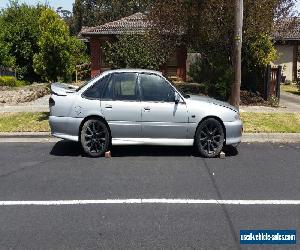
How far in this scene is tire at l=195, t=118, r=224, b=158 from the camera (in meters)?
8.50

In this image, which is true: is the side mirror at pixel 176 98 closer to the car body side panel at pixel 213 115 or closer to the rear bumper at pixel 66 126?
the car body side panel at pixel 213 115

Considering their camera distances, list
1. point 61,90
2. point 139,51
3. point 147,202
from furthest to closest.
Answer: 1. point 139,51
2. point 61,90
3. point 147,202

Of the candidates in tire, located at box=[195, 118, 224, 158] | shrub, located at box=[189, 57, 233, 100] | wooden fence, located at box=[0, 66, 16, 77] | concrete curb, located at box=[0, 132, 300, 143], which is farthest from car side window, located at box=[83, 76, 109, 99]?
wooden fence, located at box=[0, 66, 16, 77]

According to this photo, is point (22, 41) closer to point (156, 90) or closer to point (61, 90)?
point (61, 90)

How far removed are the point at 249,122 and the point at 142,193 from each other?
5975 millimetres

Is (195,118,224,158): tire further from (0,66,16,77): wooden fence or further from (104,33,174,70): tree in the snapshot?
(0,66,16,77): wooden fence

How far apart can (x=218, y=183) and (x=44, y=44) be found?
11953 millimetres

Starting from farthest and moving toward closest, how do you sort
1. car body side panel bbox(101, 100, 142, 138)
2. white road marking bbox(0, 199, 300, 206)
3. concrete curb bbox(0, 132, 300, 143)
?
concrete curb bbox(0, 132, 300, 143) → car body side panel bbox(101, 100, 142, 138) → white road marking bbox(0, 199, 300, 206)

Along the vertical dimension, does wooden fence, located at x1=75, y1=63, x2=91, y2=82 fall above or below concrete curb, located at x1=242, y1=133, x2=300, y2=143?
above

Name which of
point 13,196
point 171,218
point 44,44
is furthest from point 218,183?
point 44,44

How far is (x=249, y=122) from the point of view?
11.6 metres

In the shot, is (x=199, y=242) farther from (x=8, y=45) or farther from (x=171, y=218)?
(x=8, y=45)

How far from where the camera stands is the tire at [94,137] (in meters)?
8.47

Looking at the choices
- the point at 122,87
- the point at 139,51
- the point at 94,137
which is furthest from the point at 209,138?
the point at 139,51
